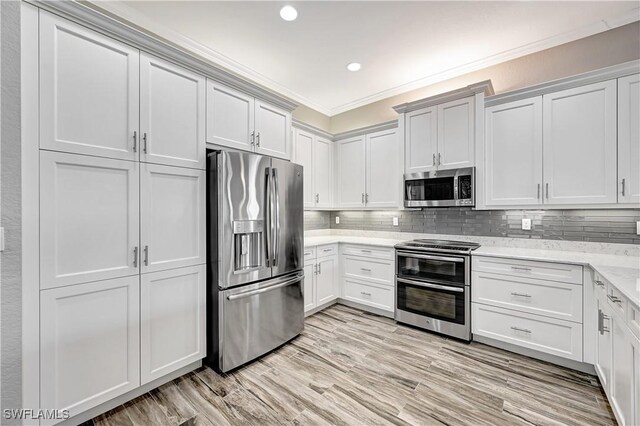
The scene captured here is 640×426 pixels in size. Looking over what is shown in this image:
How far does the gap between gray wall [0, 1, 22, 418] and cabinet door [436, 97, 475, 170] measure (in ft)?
11.7

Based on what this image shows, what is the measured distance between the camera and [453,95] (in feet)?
9.95

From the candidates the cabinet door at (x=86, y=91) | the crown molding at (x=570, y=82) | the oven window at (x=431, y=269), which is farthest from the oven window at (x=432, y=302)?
the cabinet door at (x=86, y=91)

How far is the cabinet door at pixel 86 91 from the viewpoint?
1539 millimetres

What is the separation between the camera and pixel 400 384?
2133 millimetres

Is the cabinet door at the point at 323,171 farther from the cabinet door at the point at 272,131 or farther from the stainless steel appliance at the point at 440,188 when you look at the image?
the stainless steel appliance at the point at 440,188

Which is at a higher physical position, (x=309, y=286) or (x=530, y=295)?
(x=530, y=295)

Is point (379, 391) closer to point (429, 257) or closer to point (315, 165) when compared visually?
point (429, 257)

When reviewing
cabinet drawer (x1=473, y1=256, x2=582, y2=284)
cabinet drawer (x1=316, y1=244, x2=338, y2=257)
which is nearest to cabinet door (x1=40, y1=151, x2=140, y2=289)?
cabinet drawer (x1=316, y1=244, x2=338, y2=257)

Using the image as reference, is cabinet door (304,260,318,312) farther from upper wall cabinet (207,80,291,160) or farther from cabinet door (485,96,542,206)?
cabinet door (485,96,542,206)

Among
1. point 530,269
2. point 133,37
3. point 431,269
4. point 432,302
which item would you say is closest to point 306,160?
point 431,269

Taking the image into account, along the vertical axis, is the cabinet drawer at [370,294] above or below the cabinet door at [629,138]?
below

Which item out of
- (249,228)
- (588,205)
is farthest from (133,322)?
(588,205)

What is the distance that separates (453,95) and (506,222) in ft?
5.23

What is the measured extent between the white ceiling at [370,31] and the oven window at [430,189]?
1.44 metres
